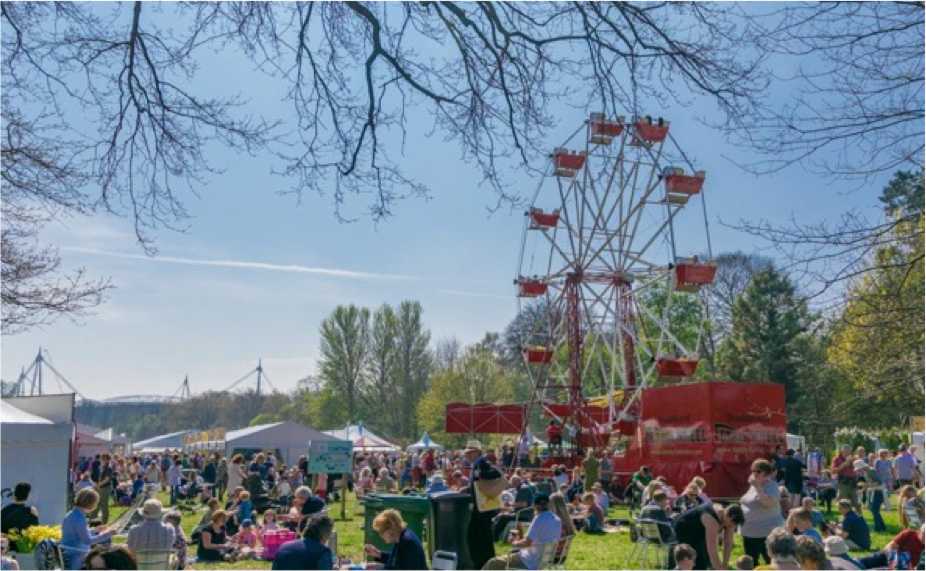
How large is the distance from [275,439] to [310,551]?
79.7 feet

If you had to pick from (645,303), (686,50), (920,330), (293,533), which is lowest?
(293,533)

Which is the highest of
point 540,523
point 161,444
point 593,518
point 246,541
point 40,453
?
point 161,444

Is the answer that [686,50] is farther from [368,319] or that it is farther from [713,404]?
[368,319]

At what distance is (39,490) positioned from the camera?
12203 mm

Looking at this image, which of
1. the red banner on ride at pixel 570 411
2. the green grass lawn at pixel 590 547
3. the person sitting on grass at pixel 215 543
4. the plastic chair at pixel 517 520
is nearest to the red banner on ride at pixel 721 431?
the green grass lawn at pixel 590 547

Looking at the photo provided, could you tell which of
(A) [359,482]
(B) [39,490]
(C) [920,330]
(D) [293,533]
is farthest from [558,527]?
(A) [359,482]

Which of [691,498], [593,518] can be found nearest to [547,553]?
[691,498]

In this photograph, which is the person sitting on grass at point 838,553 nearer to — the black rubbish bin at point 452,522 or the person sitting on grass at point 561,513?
the person sitting on grass at point 561,513

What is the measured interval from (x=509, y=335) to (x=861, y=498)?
144ft

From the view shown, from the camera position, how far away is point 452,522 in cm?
805

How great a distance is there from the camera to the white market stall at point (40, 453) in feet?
38.0

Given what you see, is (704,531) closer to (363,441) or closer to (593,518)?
(593,518)

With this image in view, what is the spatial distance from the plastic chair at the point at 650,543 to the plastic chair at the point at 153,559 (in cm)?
469

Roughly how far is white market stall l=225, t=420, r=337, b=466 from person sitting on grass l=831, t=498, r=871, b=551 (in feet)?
66.5
